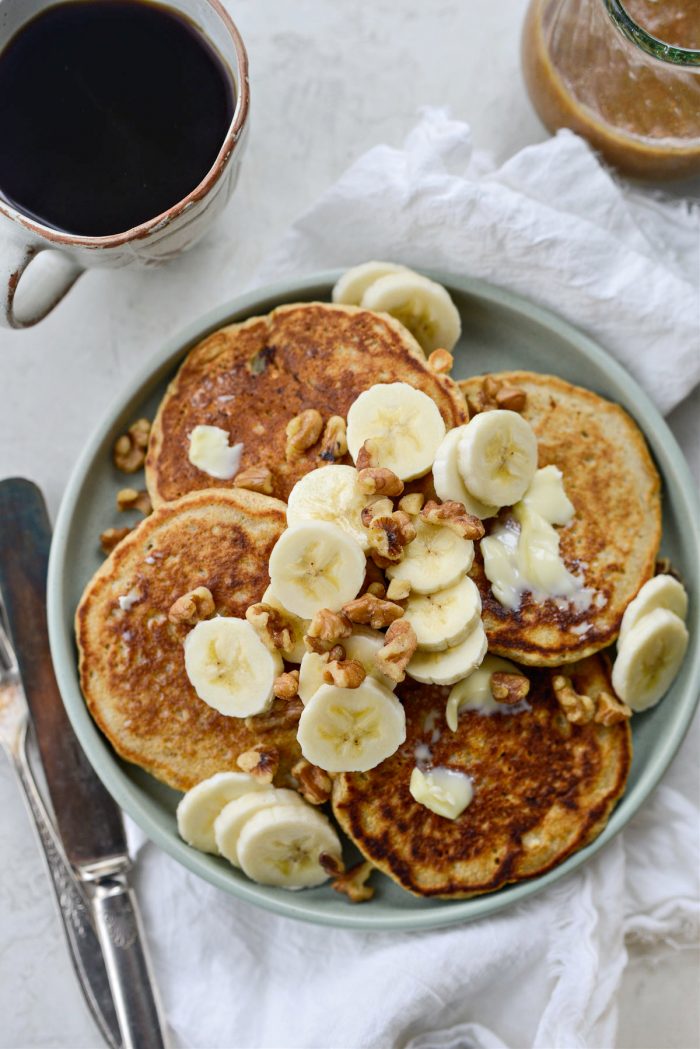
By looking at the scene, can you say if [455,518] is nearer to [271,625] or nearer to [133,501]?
[271,625]

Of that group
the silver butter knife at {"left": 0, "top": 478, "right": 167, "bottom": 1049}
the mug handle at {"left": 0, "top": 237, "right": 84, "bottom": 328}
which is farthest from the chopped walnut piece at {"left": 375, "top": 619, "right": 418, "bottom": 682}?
the mug handle at {"left": 0, "top": 237, "right": 84, "bottom": 328}

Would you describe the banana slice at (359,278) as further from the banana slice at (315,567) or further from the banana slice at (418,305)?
the banana slice at (315,567)

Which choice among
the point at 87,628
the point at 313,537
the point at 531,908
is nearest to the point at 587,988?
the point at 531,908

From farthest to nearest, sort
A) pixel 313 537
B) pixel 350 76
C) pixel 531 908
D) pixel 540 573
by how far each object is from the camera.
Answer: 1. pixel 350 76
2. pixel 531 908
3. pixel 540 573
4. pixel 313 537

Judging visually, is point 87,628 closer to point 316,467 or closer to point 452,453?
point 316,467

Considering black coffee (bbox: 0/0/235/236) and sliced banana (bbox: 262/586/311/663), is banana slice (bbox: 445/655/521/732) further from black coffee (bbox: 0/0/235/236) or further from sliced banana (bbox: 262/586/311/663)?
black coffee (bbox: 0/0/235/236)
